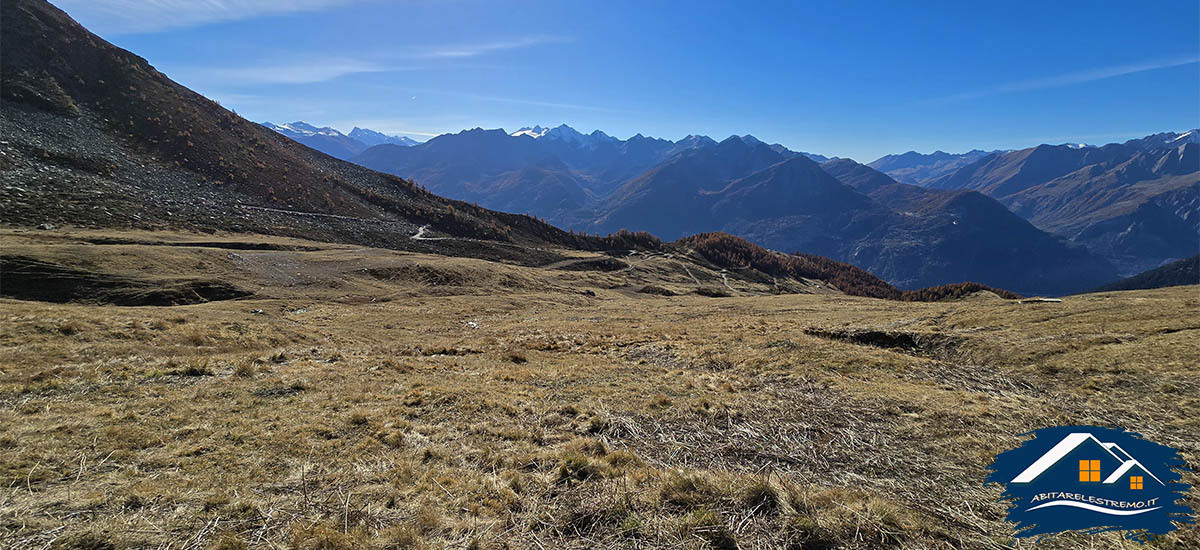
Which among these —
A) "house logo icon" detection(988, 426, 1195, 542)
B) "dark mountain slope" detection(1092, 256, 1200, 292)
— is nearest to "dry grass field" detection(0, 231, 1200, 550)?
"house logo icon" detection(988, 426, 1195, 542)

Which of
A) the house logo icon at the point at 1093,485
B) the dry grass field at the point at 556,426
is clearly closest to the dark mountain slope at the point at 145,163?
the dry grass field at the point at 556,426

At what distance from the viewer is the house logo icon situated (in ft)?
20.6

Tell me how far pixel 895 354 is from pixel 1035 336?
5.85 m

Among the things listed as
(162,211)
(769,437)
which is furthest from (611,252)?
(769,437)

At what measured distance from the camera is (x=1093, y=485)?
6836mm

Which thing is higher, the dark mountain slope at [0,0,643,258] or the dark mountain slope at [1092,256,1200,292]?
the dark mountain slope at [0,0,643,258]

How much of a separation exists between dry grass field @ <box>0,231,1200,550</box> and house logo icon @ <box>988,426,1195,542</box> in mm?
290

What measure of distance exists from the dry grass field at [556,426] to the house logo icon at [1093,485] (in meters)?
0.29

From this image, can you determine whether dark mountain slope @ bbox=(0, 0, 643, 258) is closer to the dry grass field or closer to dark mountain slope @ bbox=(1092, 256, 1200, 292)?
the dry grass field

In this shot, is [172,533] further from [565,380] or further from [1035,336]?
[1035,336]

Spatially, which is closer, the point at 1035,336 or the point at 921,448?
the point at 921,448

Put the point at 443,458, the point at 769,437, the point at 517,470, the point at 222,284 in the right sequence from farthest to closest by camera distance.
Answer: the point at 222,284
the point at 769,437
the point at 443,458
the point at 517,470

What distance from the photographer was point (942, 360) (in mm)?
18969

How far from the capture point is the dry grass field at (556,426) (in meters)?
6.11
